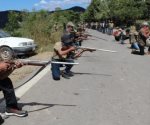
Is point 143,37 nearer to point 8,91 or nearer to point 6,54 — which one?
point 8,91

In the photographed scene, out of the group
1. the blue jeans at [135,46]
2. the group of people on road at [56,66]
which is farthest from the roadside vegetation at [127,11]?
the group of people on road at [56,66]

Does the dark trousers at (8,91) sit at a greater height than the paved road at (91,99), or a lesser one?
greater

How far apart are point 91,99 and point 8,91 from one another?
7.77ft

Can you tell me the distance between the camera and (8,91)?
8.16m

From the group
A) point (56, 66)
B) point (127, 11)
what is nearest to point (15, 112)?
point (56, 66)

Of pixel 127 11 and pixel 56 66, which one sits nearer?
pixel 56 66

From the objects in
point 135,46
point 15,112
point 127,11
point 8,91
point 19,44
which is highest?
point 8,91

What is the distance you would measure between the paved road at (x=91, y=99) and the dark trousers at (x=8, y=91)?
0.92 feet

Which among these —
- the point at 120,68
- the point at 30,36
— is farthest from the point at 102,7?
the point at 120,68

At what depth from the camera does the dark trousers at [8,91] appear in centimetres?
813

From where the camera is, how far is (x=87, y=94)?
10594mm

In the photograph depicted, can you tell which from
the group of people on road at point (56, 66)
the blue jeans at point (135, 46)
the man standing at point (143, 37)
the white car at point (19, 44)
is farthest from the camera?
the blue jeans at point (135, 46)

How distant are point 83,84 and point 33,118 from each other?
13.4 feet

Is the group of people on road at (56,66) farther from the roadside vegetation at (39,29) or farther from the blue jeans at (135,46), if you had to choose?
the roadside vegetation at (39,29)
